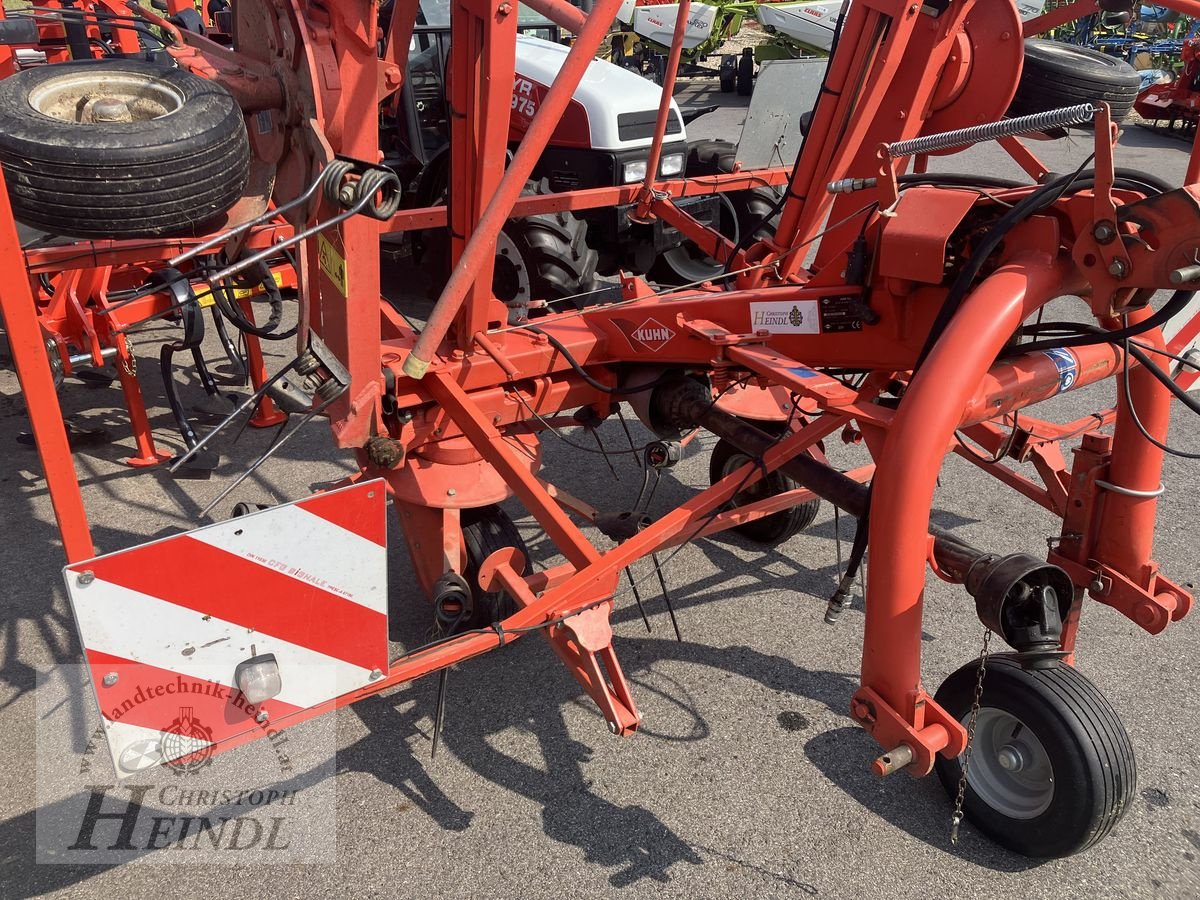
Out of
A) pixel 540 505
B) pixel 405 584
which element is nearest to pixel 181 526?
pixel 405 584

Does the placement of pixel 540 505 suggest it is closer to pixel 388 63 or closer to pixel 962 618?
pixel 388 63

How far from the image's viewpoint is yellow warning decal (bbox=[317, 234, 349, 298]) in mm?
2777

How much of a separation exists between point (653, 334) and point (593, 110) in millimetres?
3237

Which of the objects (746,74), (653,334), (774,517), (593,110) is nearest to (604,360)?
(653,334)

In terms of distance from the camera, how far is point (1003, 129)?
2.37m

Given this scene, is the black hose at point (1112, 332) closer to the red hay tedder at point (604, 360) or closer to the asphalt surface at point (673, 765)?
the red hay tedder at point (604, 360)

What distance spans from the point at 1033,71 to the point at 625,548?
2483 millimetres

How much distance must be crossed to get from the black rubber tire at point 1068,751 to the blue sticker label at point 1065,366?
30.2 inches

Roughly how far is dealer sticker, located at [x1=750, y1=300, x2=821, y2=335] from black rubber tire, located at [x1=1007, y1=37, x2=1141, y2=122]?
151 cm

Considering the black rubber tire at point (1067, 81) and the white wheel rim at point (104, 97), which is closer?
the white wheel rim at point (104, 97)

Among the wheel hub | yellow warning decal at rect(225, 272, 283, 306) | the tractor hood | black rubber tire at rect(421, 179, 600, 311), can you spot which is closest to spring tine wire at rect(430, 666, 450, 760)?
the wheel hub

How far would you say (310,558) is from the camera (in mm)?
2289

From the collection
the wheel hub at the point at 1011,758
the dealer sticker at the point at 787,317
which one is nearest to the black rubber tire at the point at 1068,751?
the wheel hub at the point at 1011,758

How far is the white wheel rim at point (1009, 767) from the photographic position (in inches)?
103
